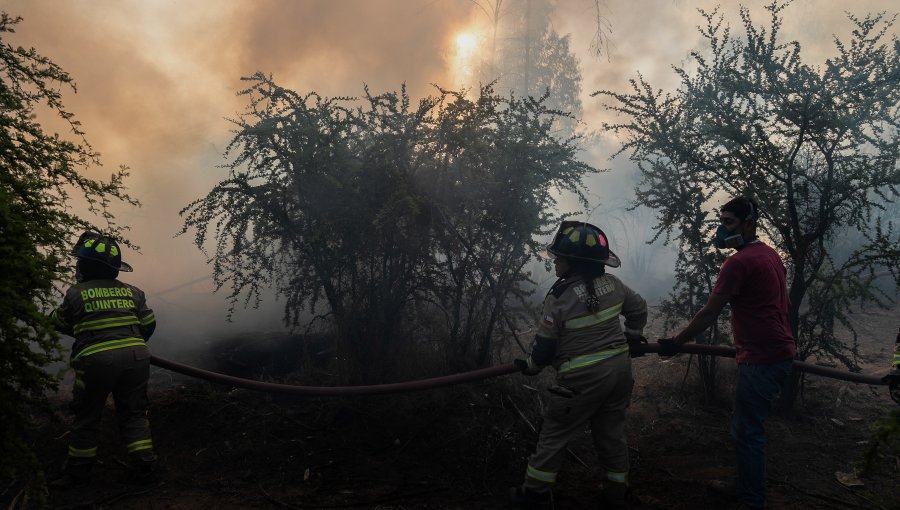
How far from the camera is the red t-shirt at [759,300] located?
378cm

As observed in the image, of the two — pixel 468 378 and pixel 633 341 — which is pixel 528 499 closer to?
pixel 468 378

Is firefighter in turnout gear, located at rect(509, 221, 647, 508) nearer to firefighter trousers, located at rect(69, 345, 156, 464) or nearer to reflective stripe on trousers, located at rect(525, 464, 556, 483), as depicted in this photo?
reflective stripe on trousers, located at rect(525, 464, 556, 483)

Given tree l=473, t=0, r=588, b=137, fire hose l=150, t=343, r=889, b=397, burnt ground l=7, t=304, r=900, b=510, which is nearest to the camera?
burnt ground l=7, t=304, r=900, b=510

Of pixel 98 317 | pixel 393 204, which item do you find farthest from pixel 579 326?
pixel 98 317

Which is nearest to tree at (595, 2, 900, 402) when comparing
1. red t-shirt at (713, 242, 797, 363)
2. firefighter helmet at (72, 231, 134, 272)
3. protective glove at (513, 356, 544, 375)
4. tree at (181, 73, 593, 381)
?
tree at (181, 73, 593, 381)

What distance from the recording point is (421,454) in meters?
4.71

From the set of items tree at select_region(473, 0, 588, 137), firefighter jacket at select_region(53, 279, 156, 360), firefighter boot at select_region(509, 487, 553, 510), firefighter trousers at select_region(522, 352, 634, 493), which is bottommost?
firefighter boot at select_region(509, 487, 553, 510)

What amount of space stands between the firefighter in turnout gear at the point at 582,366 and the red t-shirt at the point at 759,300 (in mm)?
879

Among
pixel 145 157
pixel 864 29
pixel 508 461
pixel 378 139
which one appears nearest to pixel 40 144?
pixel 378 139

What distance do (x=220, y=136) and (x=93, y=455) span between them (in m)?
15.2

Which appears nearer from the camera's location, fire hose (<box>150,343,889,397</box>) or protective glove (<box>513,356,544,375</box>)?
protective glove (<box>513,356,544,375</box>)

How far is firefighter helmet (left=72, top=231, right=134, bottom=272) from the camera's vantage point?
4.46 meters

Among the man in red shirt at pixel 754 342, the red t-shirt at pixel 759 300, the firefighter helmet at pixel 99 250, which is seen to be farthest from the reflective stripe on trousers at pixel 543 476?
the firefighter helmet at pixel 99 250

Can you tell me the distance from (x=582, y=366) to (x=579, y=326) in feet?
0.98
